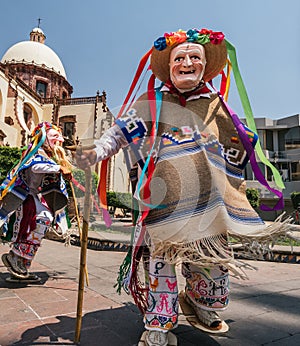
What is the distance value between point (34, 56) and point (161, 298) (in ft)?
95.1

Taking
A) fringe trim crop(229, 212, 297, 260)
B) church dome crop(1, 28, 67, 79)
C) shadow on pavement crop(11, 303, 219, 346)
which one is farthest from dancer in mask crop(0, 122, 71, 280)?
church dome crop(1, 28, 67, 79)

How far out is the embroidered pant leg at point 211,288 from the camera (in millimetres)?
→ 1715

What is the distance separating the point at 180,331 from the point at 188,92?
57.0 inches

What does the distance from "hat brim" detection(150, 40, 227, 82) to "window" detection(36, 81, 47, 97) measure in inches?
1050

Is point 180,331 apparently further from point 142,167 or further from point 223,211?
point 142,167

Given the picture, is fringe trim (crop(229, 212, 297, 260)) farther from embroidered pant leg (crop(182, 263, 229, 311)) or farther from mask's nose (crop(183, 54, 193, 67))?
mask's nose (crop(183, 54, 193, 67))

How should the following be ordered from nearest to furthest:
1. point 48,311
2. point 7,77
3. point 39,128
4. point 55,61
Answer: point 48,311
point 39,128
point 7,77
point 55,61

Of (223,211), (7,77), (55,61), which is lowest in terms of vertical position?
(223,211)

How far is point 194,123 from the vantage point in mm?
1729

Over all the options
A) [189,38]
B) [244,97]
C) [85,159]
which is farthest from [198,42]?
[85,159]

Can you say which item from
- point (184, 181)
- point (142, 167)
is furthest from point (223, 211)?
point (142, 167)

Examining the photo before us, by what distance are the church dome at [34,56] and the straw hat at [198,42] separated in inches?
Result: 1069

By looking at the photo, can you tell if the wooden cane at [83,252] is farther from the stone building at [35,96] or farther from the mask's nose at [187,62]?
the stone building at [35,96]

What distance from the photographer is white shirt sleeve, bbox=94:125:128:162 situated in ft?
5.48
